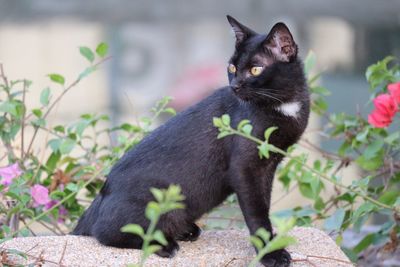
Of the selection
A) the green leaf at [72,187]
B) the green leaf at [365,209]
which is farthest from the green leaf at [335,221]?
the green leaf at [72,187]

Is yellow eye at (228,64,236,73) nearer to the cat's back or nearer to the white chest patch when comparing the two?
the cat's back

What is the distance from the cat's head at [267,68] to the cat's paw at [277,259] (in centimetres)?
51

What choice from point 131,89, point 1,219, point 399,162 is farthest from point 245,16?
point 1,219

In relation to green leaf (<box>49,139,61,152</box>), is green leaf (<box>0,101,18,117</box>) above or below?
above

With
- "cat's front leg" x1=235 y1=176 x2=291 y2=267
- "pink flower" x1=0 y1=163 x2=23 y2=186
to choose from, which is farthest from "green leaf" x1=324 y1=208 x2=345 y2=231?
"pink flower" x1=0 y1=163 x2=23 y2=186

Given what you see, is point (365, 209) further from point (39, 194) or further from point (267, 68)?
point (39, 194)

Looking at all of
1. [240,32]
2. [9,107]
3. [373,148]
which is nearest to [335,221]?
[373,148]

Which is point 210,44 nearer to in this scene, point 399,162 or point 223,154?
point 399,162

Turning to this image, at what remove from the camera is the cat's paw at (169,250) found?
9.11ft

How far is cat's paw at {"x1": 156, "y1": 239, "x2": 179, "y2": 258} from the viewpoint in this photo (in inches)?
109

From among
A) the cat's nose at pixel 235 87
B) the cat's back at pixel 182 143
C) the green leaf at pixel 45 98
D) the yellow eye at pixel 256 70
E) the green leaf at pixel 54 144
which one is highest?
the yellow eye at pixel 256 70

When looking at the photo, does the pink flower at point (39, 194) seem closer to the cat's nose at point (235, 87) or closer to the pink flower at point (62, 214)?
the pink flower at point (62, 214)

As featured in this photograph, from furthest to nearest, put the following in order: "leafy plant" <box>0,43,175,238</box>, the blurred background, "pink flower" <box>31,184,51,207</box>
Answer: the blurred background, "leafy plant" <box>0,43,175,238</box>, "pink flower" <box>31,184,51,207</box>

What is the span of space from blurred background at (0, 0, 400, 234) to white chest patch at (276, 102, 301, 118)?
3263mm
